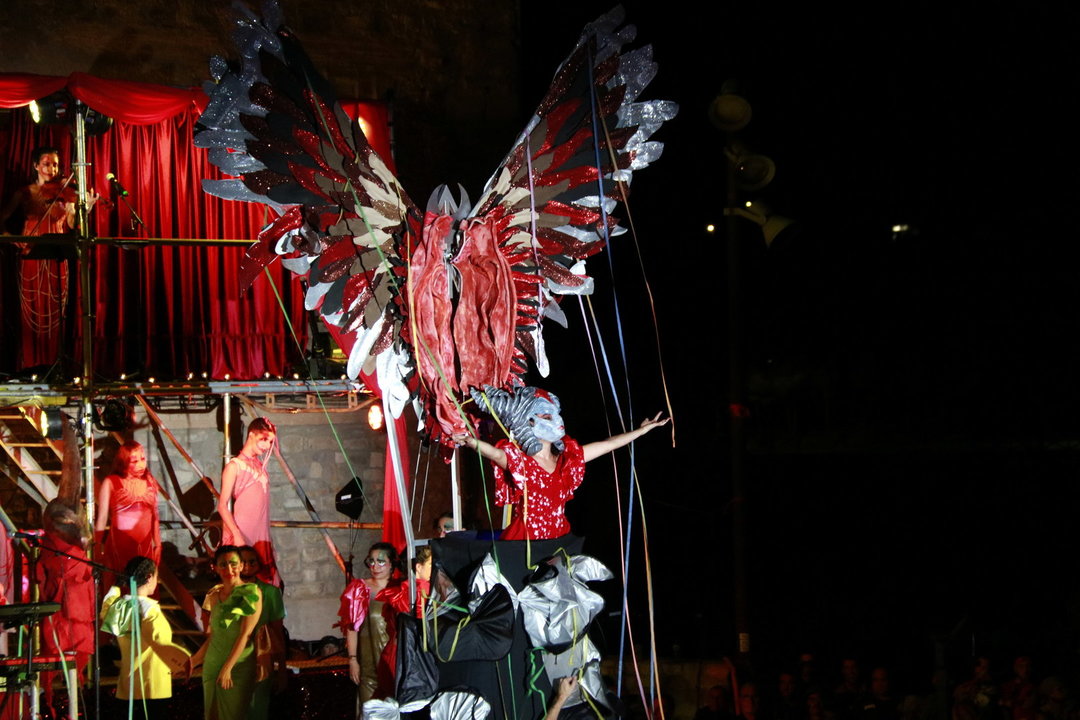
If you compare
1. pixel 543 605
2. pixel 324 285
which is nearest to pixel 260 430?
pixel 324 285

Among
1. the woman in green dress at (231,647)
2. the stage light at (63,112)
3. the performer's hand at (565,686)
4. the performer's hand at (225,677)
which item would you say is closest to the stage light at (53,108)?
the stage light at (63,112)

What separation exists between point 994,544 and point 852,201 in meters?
3.92

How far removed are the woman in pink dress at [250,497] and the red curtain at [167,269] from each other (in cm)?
111

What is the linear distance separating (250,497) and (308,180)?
4682mm

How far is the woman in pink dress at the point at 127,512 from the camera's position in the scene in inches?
303

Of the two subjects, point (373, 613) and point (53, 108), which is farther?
point (53, 108)

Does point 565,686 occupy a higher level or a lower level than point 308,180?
lower

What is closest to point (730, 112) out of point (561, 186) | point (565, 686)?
point (561, 186)

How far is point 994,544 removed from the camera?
9523 mm

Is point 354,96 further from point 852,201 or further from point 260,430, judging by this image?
point 852,201

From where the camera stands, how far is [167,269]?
357 inches

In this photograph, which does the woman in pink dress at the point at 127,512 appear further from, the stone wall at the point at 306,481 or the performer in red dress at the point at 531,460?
the performer in red dress at the point at 531,460

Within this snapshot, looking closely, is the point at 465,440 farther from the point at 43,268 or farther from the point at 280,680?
the point at 43,268

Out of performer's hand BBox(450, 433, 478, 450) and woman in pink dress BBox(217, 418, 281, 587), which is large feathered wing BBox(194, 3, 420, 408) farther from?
woman in pink dress BBox(217, 418, 281, 587)
